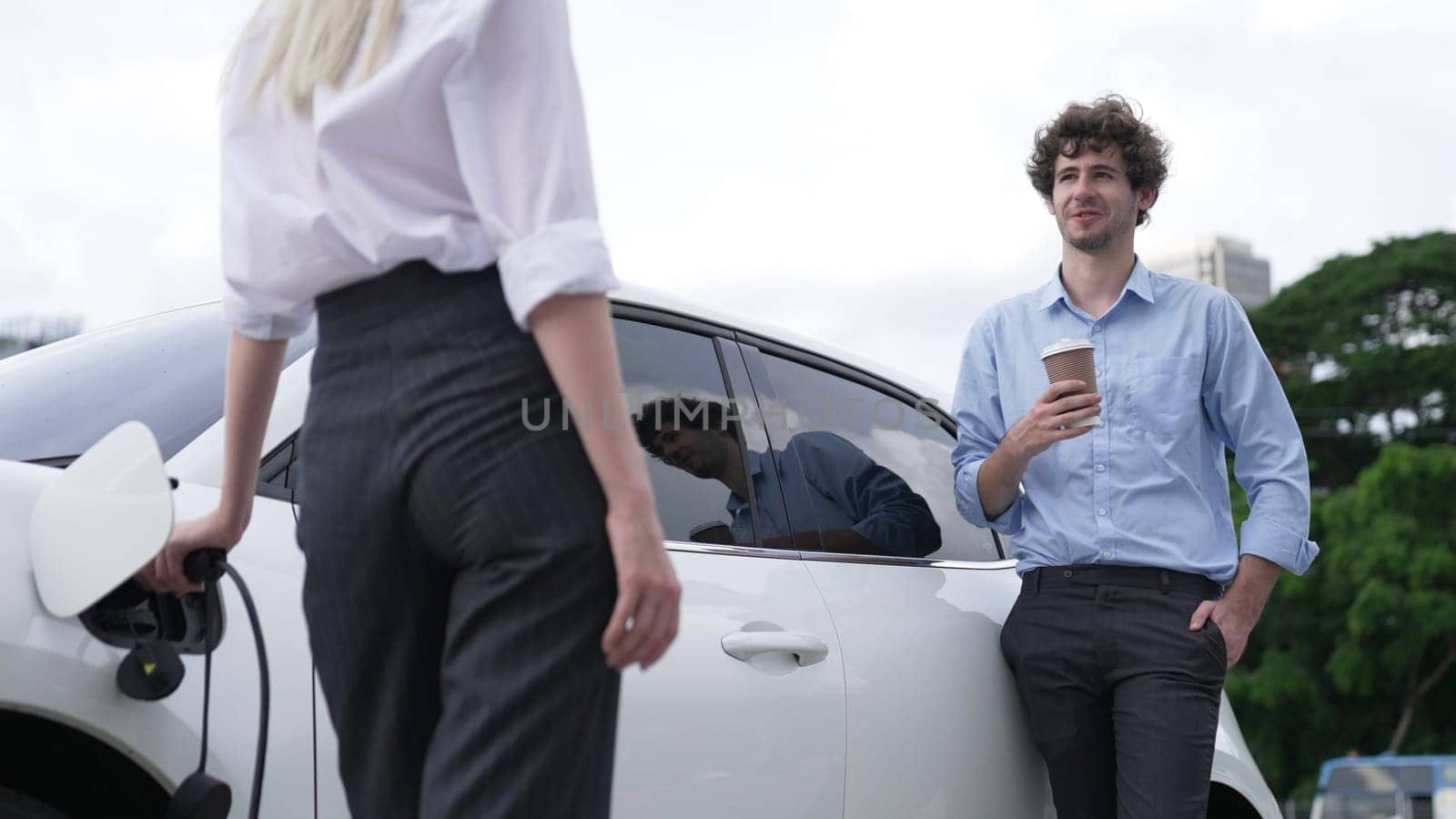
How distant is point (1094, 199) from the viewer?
2.94m

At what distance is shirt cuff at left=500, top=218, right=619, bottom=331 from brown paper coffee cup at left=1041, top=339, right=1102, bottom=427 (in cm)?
148

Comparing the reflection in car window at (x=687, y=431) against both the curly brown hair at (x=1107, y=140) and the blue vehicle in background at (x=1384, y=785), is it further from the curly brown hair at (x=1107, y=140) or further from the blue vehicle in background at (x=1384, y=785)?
the blue vehicle in background at (x=1384, y=785)

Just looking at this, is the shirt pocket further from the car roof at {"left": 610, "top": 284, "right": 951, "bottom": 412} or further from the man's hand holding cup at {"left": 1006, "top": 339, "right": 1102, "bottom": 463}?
the car roof at {"left": 610, "top": 284, "right": 951, "bottom": 412}

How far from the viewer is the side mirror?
1.47 m

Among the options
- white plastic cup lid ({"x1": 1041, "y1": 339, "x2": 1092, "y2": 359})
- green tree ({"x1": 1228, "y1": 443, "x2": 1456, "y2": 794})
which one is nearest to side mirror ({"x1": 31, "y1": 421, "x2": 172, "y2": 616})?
white plastic cup lid ({"x1": 1041, "y1": 339, "x2": 1092, "y2": 359})

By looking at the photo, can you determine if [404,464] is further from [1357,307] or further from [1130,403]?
[1357,307]

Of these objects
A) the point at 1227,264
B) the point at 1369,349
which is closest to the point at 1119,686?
the point at 1369,349

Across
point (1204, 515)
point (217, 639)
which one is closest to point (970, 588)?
point (1204, 515)

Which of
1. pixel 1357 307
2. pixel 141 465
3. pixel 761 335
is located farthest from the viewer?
pixel 1357 307

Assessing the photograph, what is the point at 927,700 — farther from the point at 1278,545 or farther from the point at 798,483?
the point at 1278,545

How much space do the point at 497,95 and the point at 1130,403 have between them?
1.84 m

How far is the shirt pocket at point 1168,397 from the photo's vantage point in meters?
2.75

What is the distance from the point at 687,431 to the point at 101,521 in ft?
4.02

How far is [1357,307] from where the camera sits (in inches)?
982
